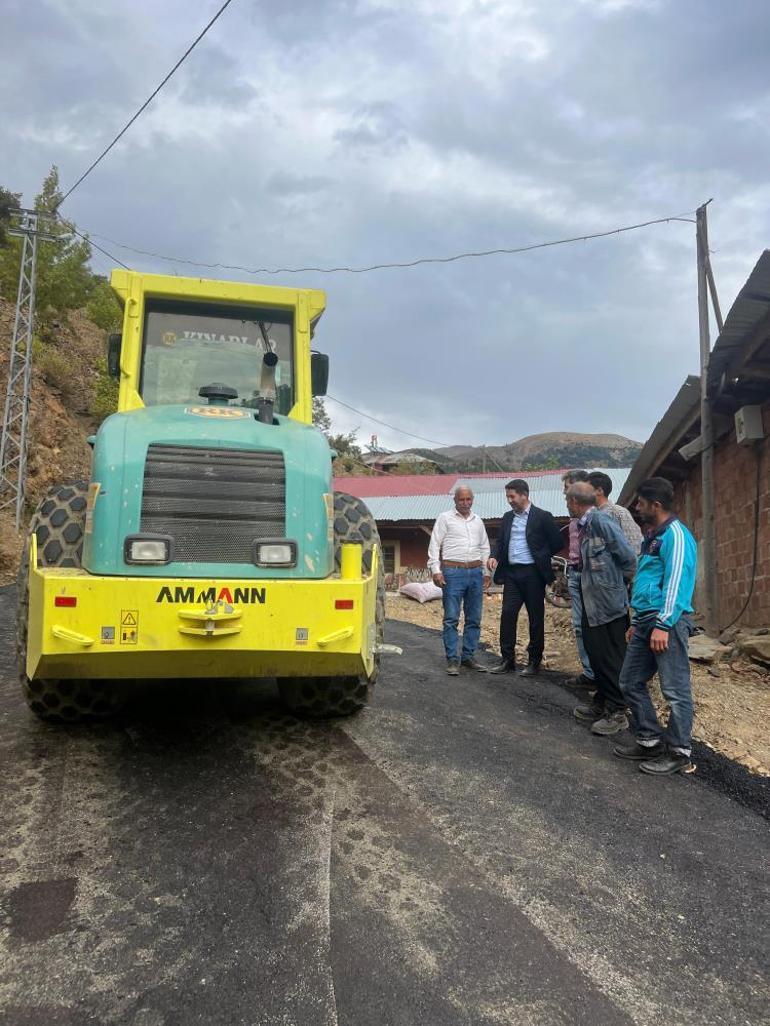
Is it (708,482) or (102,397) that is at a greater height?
(102,397)

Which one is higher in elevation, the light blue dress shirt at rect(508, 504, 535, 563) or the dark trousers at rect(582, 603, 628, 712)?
the light blue dress shirt at rect(508, 504, 535, 563)

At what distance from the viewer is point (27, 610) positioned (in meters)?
3.53

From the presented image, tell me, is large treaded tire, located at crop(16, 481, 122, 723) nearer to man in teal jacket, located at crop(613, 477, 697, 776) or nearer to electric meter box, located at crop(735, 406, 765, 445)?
man in teal jacket, located at crop(613, 477, 697, 776)

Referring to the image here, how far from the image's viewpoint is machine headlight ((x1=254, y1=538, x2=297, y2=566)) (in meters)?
3.47

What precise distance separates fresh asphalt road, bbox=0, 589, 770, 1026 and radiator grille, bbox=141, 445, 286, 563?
1.20 metres

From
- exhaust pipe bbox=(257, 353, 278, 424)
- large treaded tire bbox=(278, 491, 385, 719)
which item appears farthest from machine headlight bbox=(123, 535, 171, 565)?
exhaust pipe bbox=(257, 353, 278, 424)

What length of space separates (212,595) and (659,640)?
8.05 feet

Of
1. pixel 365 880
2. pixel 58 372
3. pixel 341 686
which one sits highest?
pixel 58 372

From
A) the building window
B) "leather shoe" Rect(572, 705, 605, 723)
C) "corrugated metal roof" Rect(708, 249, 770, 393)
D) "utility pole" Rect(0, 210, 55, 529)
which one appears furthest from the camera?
the building window

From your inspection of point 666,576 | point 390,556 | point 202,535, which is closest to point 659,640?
point 666,576

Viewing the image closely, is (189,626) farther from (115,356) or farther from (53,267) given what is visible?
(53,267)

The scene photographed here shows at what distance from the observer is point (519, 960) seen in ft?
6.98

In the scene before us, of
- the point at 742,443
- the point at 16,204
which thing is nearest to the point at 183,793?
the point at 742,443

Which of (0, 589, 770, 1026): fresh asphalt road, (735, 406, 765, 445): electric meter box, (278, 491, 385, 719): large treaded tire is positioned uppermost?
(735, 406, 765, 445): electric meter box
